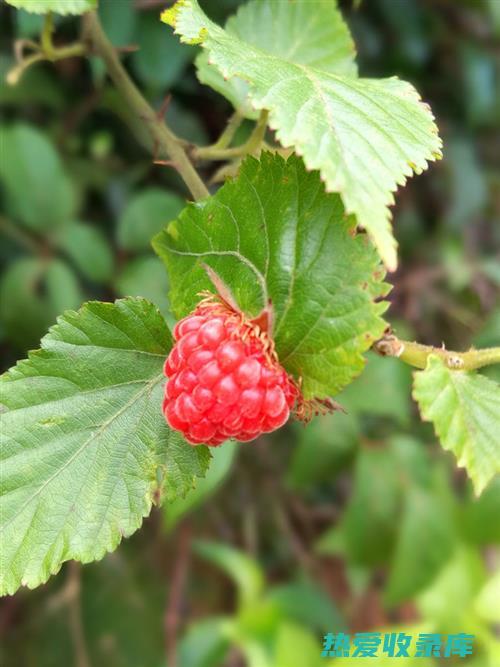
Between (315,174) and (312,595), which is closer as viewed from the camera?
(315,174)

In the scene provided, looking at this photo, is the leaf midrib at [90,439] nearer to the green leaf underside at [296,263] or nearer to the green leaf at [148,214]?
the green leaf underside at [296,263]

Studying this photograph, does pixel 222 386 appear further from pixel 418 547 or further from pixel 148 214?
pixel 418 547

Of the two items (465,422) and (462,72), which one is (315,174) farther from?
(462,72)

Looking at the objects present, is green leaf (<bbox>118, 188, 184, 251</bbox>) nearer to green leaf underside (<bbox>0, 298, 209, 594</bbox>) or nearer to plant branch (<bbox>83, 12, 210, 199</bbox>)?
plant branch (<bbox>83, 12, 210, 199</bbox>)

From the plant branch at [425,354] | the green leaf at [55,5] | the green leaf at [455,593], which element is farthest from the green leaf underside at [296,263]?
the green leaf at [455,593]

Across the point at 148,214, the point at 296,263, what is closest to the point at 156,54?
the point at 148,214

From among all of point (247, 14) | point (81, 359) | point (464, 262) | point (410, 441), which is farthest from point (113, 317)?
point (464, 262)
